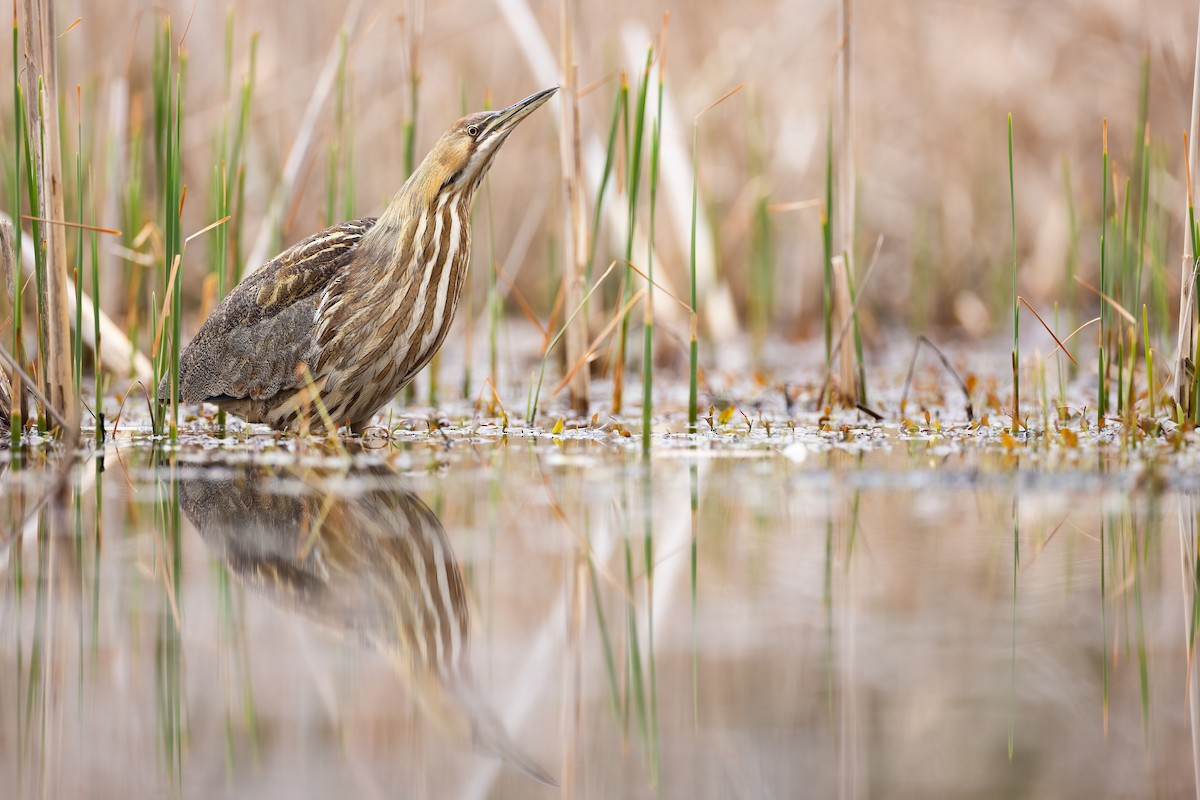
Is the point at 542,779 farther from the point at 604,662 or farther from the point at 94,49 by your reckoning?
the point at 94,49

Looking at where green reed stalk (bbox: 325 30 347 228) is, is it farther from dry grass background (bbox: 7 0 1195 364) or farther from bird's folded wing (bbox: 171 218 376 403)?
dry grass background (bbox: 7 0 1195 364)

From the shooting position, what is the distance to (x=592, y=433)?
391 centimetres

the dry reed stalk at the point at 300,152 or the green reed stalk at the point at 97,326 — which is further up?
the dry reed stalk at the point at 300,152

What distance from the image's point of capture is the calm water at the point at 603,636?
141 centimetres

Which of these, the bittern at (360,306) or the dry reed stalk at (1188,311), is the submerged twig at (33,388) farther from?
the dry reed stalk at (1188,311)

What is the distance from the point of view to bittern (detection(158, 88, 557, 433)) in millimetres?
3820

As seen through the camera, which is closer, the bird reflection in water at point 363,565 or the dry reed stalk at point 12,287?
the bird reflection in water at point 363,565

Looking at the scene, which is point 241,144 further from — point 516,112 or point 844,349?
point 844,349

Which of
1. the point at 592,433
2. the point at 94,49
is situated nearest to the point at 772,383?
the point at 592,433

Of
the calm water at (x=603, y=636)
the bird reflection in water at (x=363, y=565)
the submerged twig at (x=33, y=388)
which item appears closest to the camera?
the calm water at (x=603, y=636)

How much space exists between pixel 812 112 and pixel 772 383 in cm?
235

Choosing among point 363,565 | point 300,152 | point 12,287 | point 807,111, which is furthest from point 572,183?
point 807,111

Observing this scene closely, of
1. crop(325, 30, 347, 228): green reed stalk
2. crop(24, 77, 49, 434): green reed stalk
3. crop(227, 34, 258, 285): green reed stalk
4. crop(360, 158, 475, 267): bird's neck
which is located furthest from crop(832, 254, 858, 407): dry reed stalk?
crop(24, 77, 49, 434): green reed stalk

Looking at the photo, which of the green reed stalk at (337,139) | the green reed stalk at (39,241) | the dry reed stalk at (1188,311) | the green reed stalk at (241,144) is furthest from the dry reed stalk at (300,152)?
the dry reed stalk at (1188,311)
